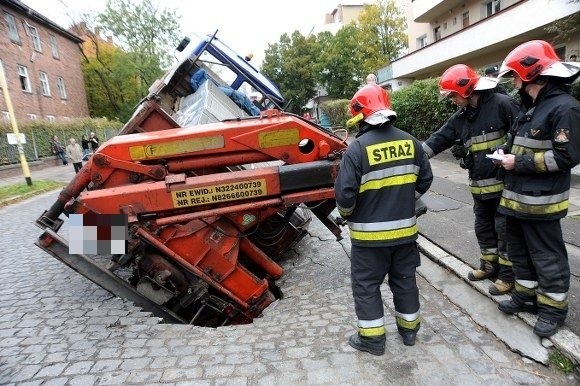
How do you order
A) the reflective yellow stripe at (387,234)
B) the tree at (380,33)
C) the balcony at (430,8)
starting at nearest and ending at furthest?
the reflective yellow stripe at (387,234)
the balcony at (430,8)
the tree at (380,33)

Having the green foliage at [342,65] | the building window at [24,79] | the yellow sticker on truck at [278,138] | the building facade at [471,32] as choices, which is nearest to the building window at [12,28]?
the building window at [24,79]

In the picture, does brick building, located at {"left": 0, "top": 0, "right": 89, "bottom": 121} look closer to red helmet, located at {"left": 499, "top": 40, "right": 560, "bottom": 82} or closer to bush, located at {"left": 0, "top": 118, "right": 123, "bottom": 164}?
bush, located at {"left": 0, "top": 118, "right": 123, "bottom": 164}

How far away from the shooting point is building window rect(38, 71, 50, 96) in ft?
79.8

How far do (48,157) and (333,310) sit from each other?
781 inches

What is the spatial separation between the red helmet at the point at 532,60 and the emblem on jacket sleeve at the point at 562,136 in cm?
40

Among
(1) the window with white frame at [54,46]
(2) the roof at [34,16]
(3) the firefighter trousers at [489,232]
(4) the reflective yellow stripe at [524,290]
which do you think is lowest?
(4) the reflective yellow stripe at [524,290]

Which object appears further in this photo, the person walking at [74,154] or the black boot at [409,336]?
the person walking at [74,154]

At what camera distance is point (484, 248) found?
11.2 ft

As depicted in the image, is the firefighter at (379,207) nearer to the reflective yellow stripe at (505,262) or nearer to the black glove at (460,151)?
the black glove at (460,151)

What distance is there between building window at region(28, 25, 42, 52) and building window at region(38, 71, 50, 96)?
4.99 feet

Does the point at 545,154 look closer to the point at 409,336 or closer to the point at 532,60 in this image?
the point at 532,60

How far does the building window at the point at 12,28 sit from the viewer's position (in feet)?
70.1

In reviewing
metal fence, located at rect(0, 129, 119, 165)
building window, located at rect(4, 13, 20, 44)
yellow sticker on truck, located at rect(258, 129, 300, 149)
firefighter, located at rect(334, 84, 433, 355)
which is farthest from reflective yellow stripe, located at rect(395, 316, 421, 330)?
building window, located at rect(4, 13, 20, 44)

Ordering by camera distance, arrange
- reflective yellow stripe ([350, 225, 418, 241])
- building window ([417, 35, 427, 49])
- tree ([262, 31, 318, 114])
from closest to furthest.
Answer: reflective yellow stripe ([350, 225, 418, 241]), building window ([417, 35, 427, 49]), tree ([262, 31, 318, 114])
